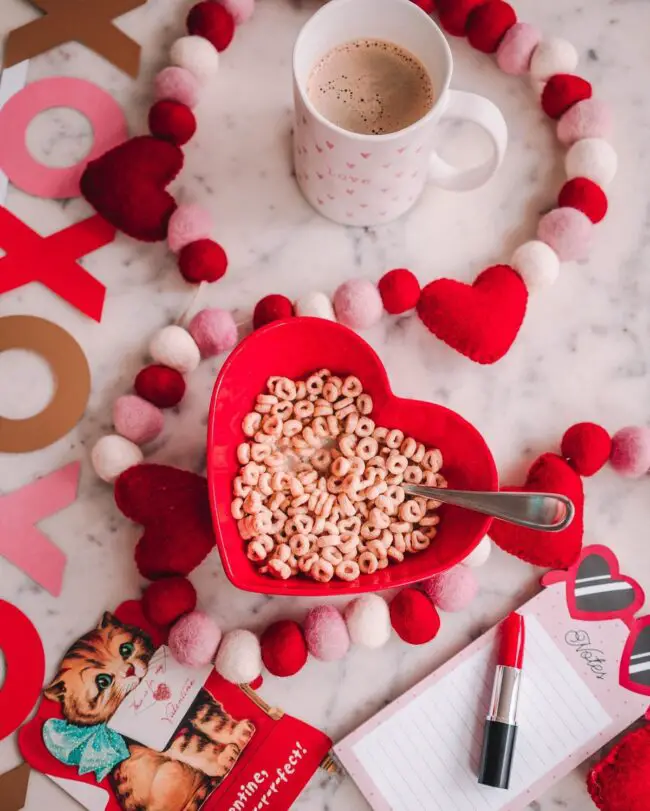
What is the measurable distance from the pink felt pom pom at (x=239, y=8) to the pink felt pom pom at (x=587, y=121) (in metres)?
0.35

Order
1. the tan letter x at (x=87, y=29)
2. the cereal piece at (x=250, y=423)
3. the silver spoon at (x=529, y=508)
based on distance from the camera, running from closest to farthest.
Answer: the silver spoon at (x=529, y=508), the cereal piece at (x=250, y=423), the tan letter x at (x=87, y=29)

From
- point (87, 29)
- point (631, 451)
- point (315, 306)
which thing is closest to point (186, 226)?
point (315, 306)

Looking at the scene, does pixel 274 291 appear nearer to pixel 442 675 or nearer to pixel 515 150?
pixel 515 150

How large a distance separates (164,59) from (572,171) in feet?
1.45

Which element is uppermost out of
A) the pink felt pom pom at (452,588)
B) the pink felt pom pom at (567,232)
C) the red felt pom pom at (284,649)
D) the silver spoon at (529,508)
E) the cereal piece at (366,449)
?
the pink felt pom pom at (567,232)

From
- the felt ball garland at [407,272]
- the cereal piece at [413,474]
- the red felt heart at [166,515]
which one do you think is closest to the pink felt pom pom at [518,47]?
the felt ball garland at [407,272]

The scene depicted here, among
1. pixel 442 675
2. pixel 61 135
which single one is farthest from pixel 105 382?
pixel 442 675

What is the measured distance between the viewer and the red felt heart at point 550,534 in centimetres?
79

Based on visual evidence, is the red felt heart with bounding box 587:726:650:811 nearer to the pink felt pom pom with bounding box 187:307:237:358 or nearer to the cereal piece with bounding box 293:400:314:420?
the cereal piece with bounding box 293:400:314:420

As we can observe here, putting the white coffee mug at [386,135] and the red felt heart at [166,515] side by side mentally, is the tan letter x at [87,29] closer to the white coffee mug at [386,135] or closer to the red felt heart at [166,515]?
the white coffee mug at [386,135]

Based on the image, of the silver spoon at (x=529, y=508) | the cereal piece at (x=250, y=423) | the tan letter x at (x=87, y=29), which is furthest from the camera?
the tan letter x at (x=87, y=29)

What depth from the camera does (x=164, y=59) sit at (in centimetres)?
88

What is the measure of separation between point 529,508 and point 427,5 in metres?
0.54

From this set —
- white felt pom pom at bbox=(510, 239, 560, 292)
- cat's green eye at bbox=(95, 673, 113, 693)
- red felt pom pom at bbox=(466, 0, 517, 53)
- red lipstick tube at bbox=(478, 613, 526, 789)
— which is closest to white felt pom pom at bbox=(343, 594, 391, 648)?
red lipstick tube at bbox=(478, 613, 526, 789)
